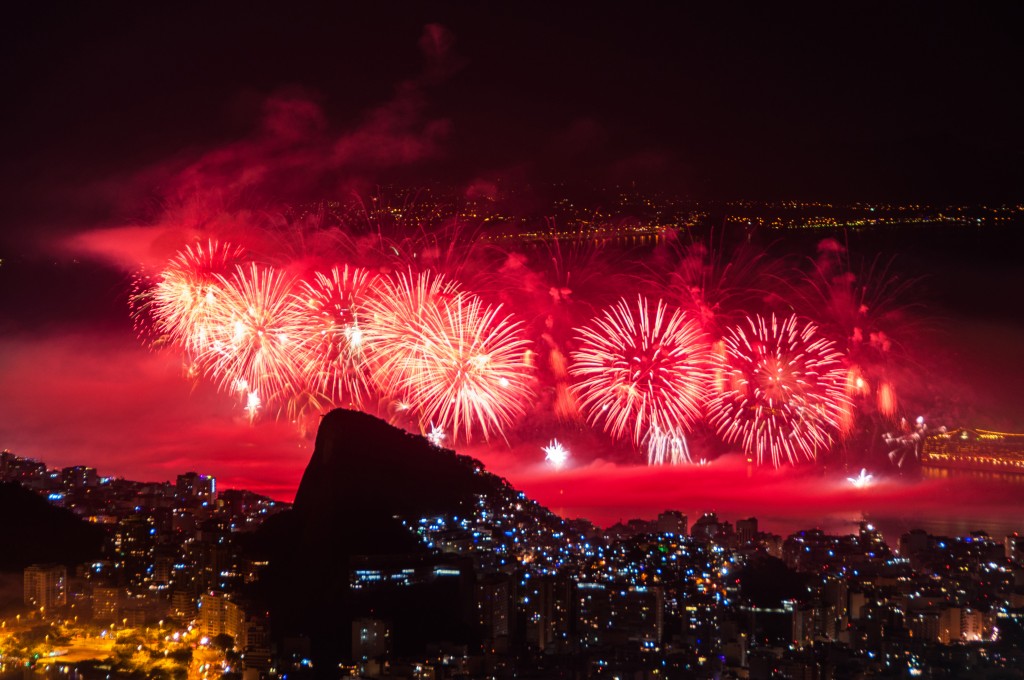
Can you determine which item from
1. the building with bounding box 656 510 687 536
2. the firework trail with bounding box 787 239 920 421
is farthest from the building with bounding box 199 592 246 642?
the firework trail with bounding box 787 239 920 421

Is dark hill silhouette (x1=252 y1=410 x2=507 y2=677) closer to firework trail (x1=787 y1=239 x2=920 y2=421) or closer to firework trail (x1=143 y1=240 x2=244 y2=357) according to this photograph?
firework trail (x1=143 y1=240 x2=244 y2=357)

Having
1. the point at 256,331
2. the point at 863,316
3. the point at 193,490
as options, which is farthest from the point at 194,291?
the point at 863,316

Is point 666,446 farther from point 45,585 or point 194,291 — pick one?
point 45,585

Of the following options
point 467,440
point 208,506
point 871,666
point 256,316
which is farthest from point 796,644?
point 208,506

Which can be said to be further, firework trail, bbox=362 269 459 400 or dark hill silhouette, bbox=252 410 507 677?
dark hill silhouette, bbox=252 410 507 677

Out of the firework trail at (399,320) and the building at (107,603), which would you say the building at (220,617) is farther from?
the firework trail at (399,320)
